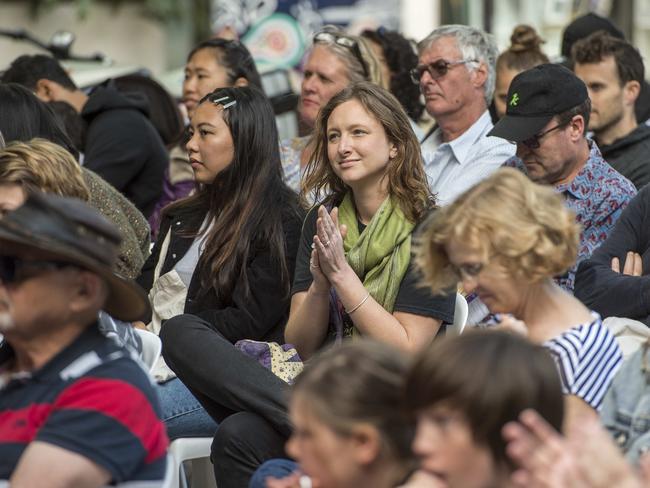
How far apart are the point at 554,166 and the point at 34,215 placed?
8.65 ft

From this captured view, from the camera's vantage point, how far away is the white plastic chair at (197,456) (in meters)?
4.49

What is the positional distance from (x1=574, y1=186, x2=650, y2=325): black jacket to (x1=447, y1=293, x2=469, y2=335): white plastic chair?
0.47 meters

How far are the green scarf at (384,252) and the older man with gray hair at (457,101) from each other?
119 cm

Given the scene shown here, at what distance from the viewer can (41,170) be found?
4.35 m

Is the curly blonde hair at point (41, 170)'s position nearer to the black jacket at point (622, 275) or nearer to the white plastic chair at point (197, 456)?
the white plastic chair at point (197, 456)

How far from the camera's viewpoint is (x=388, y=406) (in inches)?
108

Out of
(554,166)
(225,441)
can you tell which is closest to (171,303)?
(225,441)

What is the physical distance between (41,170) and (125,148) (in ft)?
8.91

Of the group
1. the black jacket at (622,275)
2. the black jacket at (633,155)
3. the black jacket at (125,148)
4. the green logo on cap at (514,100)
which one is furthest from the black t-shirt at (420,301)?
the black jacket at (125,148)

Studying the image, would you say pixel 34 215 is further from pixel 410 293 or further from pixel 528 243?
pixel 410 293

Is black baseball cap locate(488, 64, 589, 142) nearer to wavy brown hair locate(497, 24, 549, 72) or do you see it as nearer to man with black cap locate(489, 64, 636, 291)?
man with black cap locate(489, 64, 636, 291)

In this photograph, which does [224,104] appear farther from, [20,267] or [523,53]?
[523,53]

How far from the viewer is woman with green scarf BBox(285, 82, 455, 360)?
433 centimetres

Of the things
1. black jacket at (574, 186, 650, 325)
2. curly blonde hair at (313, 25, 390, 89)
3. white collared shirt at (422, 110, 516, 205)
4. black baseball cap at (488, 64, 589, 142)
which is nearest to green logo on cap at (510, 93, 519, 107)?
black baseball cap at (488, 64, 589, 142)
